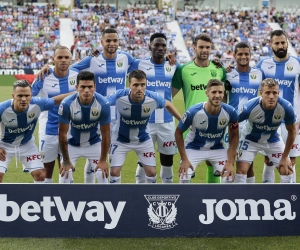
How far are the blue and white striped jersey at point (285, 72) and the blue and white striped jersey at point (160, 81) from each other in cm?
135

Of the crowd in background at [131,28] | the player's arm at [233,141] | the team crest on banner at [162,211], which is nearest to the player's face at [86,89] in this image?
the team crest on banner at [162,211]

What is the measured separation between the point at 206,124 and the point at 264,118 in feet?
2.48

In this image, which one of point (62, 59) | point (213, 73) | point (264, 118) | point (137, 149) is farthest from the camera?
point (213, 73)

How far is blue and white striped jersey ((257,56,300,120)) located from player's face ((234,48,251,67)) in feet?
1.51

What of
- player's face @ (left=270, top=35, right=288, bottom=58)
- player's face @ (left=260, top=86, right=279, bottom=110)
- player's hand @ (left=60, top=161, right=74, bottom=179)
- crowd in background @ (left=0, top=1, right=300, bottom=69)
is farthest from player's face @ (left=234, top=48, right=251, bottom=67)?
crowd in background @ (left=0, top=1, right=300, bottom=69)

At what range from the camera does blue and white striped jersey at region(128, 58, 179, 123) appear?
294 inches

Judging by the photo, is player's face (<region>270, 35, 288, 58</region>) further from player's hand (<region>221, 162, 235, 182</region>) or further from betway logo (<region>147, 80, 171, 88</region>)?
player's hand (<region>221, 162, 235, 182</region>)

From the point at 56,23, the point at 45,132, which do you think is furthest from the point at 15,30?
the point at 45,132

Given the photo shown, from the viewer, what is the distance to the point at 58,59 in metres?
7.18

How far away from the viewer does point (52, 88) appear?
24.1 feet

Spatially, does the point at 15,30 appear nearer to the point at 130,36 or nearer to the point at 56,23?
the point at 56,23

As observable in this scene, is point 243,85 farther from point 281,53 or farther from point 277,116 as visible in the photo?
point 277,116

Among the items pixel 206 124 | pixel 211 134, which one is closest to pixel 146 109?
pixel 206 124

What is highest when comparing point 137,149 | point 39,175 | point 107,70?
point 107,70
